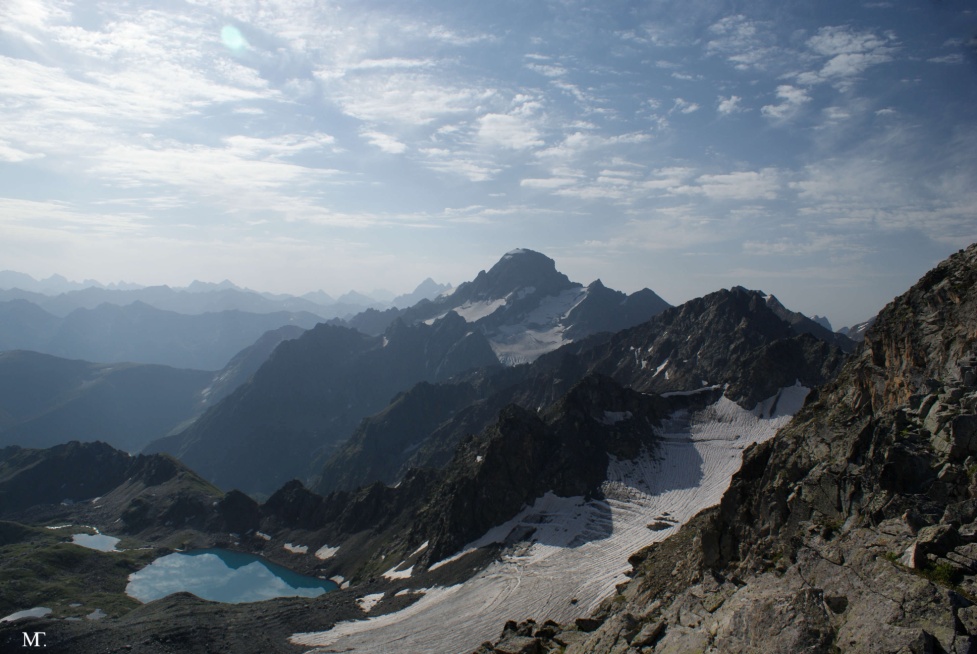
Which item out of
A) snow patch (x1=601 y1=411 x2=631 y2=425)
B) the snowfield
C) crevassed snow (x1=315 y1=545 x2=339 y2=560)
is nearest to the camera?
the snowfield

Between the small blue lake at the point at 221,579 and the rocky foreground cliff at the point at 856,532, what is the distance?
307 ft

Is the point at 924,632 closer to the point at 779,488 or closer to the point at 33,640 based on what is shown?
the point at 779,488

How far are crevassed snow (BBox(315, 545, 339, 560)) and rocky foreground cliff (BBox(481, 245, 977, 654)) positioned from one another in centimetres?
10163

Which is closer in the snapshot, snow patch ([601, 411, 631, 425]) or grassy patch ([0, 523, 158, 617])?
grassy patch ([0, 523, 158, 617])

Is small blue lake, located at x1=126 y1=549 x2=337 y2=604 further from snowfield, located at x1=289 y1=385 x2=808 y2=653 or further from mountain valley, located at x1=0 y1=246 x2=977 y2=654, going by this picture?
snowfield, located at x1=289 y1=385 x2=808 y2=653

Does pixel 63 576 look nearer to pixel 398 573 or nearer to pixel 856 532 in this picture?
pixel 398 573

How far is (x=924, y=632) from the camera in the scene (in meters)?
15.2

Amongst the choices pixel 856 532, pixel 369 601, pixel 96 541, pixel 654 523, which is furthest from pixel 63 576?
pixel 856 532

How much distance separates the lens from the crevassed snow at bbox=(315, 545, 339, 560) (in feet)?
424

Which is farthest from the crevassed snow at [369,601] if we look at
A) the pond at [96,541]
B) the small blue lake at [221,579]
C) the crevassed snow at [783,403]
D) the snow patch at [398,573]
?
the pond at [96,541]

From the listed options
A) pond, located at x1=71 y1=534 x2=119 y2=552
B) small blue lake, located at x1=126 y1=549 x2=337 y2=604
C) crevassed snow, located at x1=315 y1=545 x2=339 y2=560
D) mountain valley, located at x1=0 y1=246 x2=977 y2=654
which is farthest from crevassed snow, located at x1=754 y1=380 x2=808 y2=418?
pond, located at x1=71 y1=534 x2=119 y2=552

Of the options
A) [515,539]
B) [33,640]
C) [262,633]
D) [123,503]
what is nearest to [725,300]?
[515,539]

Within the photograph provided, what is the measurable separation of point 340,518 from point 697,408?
87522mm

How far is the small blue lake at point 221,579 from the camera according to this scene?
113688 millimetres
